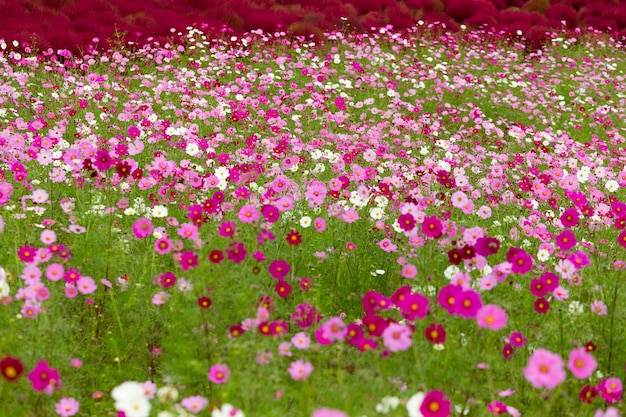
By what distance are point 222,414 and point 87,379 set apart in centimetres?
100

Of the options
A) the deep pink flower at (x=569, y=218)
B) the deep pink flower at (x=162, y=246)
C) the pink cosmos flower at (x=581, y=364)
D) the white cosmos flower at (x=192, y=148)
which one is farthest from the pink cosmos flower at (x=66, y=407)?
the white cosmos flower at (x=192, y=148)

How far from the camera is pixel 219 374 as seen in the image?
190 centimetres

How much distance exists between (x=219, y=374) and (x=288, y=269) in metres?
0.62

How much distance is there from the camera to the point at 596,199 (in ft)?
14.1

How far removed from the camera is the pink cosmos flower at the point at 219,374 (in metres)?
1.89

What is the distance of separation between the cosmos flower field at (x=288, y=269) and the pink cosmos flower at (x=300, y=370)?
0.01m

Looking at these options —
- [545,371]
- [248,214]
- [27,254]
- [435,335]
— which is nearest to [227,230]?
[248,214]

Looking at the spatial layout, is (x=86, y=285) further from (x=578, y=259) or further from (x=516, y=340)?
(x=578, y=259)

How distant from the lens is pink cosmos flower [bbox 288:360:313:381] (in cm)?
187

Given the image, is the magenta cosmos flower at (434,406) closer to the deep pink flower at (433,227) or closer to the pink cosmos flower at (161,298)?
the deep pink flower at (433,227)

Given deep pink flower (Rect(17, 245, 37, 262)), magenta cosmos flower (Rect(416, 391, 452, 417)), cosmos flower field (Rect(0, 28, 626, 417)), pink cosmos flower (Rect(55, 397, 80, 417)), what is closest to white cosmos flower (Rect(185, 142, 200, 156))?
cosmos flower field (Rect(0, 28, 626, 417))

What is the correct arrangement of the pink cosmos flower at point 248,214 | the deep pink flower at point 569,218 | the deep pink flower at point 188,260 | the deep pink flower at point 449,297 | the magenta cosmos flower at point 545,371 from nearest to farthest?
the magenta cosmos flower at point 545,371 < the deep pink flower at point 449,297 < the deep pink flower at point 188,260 < the pink cosmos flower at point 248,214 < the deep pink flower at point 569,218

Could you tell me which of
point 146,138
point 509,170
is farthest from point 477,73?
point 146,138

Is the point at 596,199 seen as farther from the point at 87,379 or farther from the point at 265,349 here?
the point at 87,379
